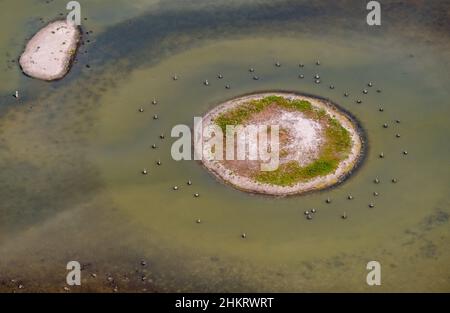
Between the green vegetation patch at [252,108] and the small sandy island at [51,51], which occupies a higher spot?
the small sandy island at [51,51]

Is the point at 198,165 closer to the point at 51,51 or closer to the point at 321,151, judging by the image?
the point at 321,151

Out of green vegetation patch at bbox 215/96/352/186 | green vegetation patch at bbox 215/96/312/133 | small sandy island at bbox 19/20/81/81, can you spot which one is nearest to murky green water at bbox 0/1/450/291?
small sandy island at bbox 19/20/81/81

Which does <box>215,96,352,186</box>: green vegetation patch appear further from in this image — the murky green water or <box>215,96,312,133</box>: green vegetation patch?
the murky green water

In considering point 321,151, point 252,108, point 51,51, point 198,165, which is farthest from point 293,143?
point 51,51

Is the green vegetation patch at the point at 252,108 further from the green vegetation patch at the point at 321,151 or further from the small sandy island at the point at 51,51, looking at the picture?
the small sandy island at the point at 51,51

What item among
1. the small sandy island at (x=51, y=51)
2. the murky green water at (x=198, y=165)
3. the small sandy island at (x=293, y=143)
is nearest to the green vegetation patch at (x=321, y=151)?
the small sandy island at (x=293, y=143)
